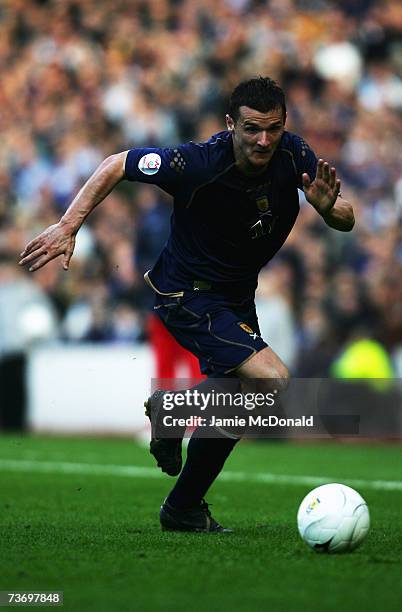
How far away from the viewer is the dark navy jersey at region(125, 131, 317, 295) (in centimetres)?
591

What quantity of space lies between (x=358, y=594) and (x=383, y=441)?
949 cm

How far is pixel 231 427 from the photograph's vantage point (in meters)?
5.99

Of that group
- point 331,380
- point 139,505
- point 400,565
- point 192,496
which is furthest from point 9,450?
point 400,565

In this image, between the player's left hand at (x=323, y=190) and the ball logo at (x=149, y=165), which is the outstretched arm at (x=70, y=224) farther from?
the player's left hand at (x=323, y=190)

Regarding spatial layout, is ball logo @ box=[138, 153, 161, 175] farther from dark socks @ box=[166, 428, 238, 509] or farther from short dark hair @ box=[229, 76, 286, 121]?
dark socks @ box=[166, 428, 238, 509]

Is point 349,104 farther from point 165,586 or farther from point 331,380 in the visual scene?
point 165,586

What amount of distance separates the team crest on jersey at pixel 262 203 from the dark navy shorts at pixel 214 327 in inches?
19.3

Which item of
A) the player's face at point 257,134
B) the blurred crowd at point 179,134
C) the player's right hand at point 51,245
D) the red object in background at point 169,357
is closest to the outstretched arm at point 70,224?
the player's right hand at point 51,245

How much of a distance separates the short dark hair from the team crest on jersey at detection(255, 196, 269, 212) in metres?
0.41

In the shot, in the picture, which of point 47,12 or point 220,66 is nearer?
point 220,66

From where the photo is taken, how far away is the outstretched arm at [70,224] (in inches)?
223

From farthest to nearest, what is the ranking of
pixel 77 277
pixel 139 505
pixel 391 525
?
pixel 77 277 → pixel 139 505 → pixel 391 525

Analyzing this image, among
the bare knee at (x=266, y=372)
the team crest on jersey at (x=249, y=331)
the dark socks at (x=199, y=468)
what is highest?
the team crest on jersey at (x=249, y=331)

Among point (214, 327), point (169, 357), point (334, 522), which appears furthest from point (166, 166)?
point (169, 357)
